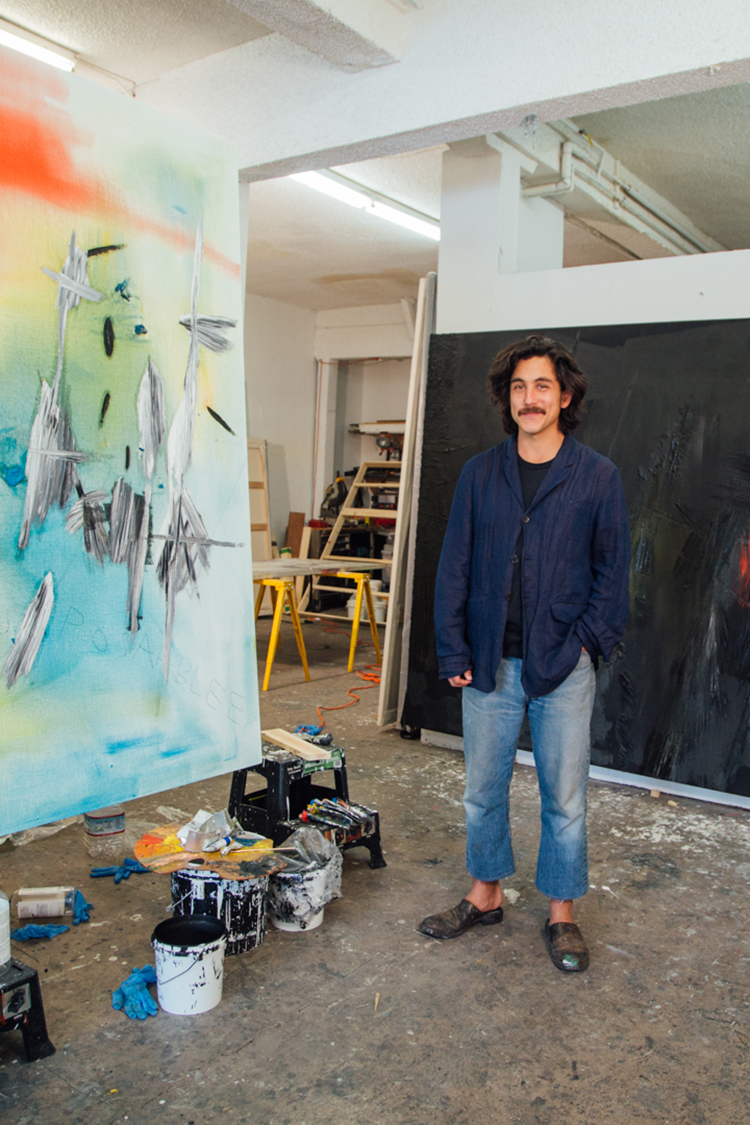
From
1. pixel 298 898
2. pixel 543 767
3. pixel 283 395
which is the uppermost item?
pixel 283 395

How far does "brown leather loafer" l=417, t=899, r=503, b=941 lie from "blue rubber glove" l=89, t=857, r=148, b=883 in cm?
88

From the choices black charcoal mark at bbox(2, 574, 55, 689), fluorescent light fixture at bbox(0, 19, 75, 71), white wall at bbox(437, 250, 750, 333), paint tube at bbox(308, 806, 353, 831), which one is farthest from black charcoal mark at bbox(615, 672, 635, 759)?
fluorescent light fixture at bbox(0, 19, 75, 71)

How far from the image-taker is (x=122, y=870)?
8.25 feet

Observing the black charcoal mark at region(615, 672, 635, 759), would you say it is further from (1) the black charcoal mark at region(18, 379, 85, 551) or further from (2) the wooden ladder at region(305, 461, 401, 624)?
(2) the wooden ladder at region(305, 461, 401, 624)

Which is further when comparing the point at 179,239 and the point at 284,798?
the point at 284,798

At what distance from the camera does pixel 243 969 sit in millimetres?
2053

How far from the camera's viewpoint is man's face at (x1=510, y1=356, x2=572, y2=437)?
6.77 ft

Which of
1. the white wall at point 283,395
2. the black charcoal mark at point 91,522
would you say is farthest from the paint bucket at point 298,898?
the white wall at point 283,395

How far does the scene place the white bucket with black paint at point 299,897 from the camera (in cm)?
221

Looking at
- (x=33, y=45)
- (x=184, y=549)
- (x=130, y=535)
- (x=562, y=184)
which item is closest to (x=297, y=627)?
(x=562, y=184)

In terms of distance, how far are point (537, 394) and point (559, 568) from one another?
0.43 m

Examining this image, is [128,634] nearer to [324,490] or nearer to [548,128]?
[548,128]

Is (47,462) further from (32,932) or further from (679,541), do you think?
(679,541)

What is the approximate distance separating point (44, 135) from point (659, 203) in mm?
4137
